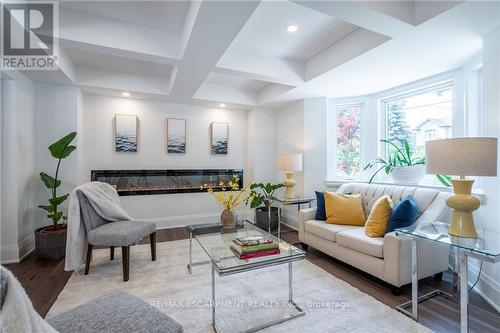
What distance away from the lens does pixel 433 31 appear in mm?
1985

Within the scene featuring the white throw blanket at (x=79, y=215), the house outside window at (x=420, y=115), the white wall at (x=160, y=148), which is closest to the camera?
the white throw blanket at (x=79, y=215)

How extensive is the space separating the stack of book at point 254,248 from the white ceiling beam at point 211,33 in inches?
67.9

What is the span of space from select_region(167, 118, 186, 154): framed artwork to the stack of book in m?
2.86

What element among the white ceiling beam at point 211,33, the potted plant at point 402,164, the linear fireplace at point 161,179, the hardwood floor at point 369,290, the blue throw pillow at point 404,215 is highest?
the white ceiling beam at point 211,33

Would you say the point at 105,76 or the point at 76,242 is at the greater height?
the point at 105,76

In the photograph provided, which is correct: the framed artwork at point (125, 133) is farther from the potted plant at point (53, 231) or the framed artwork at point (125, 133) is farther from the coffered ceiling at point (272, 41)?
the potted plant at point (53, 231)

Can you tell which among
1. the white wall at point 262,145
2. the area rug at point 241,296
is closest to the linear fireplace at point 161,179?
the white wall at point 262,145

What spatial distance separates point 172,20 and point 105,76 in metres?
1.78

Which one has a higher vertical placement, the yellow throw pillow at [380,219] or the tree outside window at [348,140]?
the tree outside window at [348,140]

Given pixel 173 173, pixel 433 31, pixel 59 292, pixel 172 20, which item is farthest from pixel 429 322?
pixel 173 173

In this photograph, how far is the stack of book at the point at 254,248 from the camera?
6.00 ft

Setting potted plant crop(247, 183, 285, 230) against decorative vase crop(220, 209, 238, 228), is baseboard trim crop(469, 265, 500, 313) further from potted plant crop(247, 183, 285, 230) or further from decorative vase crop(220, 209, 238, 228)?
potted plant crop(247, 183, 285, 230)

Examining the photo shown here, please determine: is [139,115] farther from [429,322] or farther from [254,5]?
[429,322]

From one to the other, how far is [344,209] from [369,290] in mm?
936
